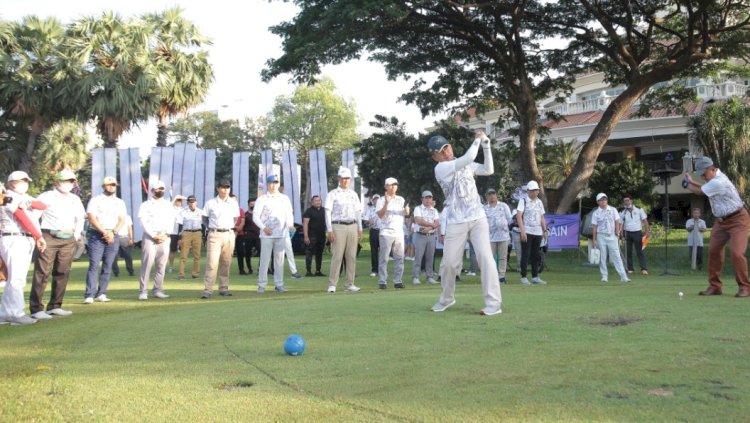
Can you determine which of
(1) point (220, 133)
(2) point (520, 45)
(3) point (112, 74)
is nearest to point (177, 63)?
(3) point (112, 74)

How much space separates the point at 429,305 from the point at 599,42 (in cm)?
1755

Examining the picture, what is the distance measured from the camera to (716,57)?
22328 millimetres

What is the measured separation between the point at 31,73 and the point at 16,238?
24.8 m

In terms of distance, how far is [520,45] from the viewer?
23.6 meters

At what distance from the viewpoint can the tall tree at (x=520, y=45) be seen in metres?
20.4

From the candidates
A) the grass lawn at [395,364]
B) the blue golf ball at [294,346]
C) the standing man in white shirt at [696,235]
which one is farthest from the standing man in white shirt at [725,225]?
the standing man in white shirt at [696,235]

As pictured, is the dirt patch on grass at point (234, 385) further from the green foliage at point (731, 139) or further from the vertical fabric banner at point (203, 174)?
the green foliage at point (731, 139)

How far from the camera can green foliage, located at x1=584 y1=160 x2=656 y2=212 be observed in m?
30.9

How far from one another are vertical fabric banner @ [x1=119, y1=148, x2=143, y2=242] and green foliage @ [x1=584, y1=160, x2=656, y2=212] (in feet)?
64.7

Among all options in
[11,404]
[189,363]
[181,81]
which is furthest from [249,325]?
[181,81]

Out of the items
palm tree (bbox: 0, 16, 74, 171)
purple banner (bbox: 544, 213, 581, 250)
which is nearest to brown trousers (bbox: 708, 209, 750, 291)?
purple banner (bbox: 544, 213, 581, 250)

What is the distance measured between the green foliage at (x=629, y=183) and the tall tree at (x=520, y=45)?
6.36m

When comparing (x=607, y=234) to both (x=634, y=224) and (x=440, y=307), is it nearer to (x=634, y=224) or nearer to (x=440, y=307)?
(x=634, y=224)

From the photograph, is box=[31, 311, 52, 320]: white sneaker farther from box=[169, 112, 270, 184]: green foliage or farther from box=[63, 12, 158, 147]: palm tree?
box=[169, 112, 270, 184]: green foliage
